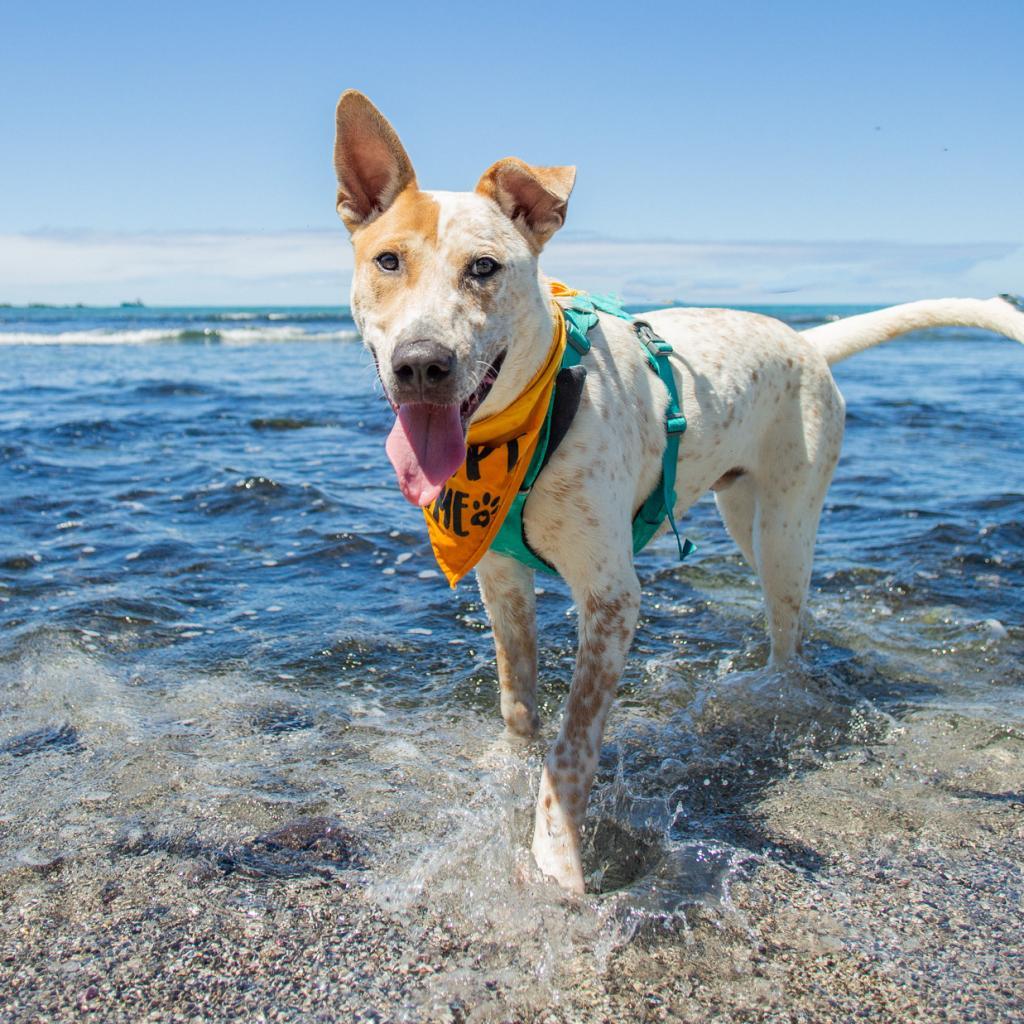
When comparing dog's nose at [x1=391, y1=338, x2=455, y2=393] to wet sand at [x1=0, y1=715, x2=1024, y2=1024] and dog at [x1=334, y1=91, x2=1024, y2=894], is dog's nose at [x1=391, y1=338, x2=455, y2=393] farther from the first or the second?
wet sand at [x1=0, y1=715, x2=1024, y2=1024]

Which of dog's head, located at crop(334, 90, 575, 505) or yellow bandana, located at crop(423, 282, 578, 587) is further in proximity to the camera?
yellow bandana, located at crop(423, 282, 578, 587)

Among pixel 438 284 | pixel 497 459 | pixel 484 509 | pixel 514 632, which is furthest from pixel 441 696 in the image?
pixel 438 284

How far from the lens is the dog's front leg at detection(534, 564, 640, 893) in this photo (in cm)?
305

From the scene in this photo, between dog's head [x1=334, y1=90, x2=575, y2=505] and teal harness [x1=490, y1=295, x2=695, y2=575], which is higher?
dog's head [x1=334, y1=90, x2=575, y2=505]

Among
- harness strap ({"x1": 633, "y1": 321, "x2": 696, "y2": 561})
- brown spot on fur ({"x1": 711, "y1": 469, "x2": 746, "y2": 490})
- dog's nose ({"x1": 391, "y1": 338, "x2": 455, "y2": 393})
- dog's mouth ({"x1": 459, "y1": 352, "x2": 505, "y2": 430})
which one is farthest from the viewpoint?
brown spot on fur ({"x1": 711, "y1": 469, "x2": 746, "y2": 490})

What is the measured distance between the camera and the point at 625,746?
396 cm

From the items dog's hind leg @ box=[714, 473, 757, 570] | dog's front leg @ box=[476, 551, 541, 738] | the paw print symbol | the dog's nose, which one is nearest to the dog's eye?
the dog's nose

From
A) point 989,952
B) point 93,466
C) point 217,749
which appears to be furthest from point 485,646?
point 93,466

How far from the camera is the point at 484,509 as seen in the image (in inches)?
124

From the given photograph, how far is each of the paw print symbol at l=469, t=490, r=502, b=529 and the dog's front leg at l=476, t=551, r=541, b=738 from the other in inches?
18.9

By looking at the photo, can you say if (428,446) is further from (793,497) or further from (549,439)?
(793,497)

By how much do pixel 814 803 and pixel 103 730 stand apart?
2.69m

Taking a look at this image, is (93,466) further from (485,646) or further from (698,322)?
(698,322)

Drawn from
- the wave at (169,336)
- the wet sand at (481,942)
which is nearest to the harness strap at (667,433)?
the wet sand at (481,942)
